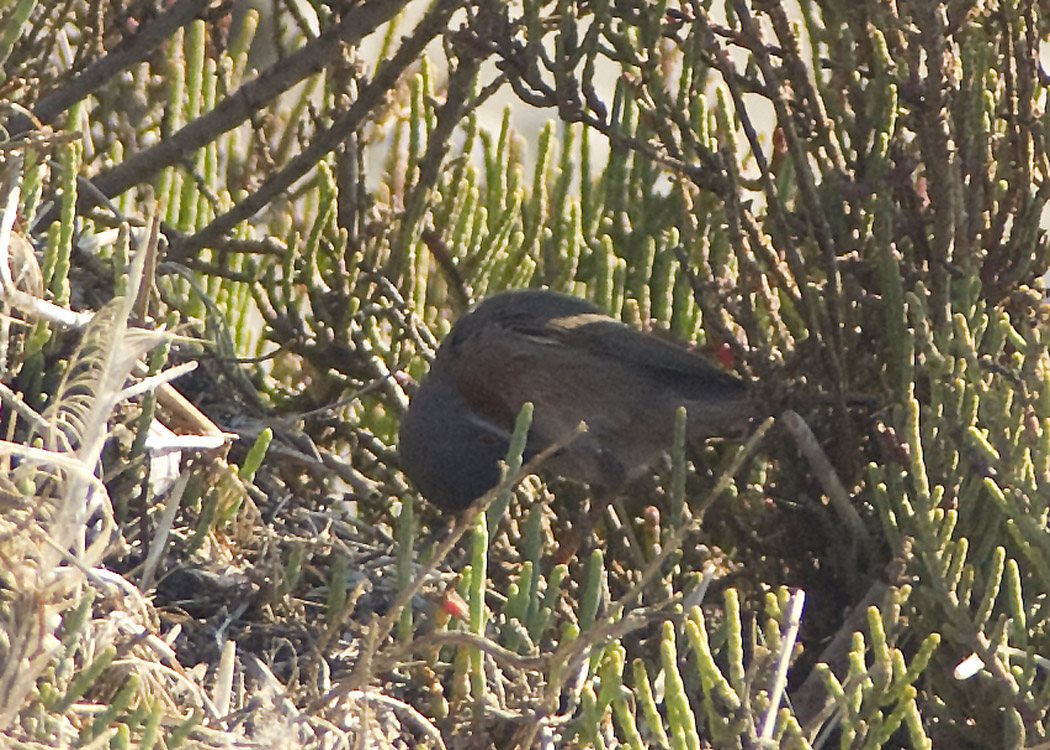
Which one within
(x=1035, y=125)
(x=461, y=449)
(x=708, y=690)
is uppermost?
(x=1035, y=125)

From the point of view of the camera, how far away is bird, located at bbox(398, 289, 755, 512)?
464 centimetres

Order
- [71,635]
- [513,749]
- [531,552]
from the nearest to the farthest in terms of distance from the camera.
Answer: [71,635], [513,749], [531,552]

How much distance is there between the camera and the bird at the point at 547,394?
4641 mm

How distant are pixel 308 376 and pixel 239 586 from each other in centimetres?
199

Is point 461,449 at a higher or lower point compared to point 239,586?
Result: higher

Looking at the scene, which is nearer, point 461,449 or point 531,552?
point 531,552

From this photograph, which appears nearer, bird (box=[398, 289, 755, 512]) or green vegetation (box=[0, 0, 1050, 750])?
green vegetation (box=[0, 0, 1050, 750])

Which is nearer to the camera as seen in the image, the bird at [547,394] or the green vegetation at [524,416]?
the green vegetation at [524,416]

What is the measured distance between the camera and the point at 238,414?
447cm

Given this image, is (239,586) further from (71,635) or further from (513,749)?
(71,635)

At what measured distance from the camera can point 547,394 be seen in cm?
492

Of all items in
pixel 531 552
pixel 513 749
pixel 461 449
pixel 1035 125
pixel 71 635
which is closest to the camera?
pixel 71 635

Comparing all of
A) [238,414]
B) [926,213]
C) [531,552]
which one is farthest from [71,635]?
[926,213]

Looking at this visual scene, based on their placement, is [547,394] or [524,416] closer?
[524,416]
